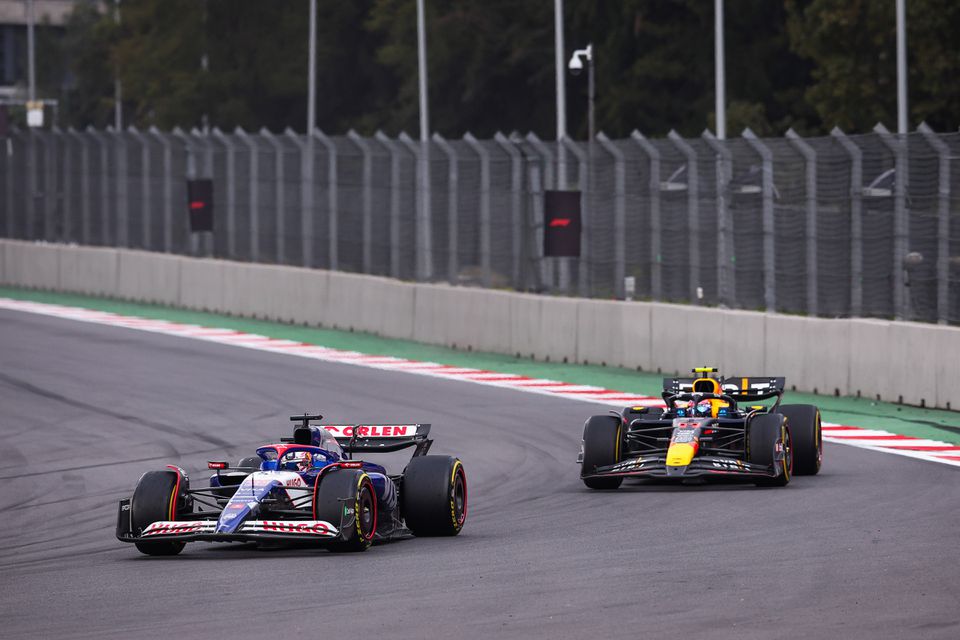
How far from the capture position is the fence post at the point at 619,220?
1072 inches

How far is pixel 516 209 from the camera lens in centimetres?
2950

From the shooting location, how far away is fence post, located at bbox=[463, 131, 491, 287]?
30.0m

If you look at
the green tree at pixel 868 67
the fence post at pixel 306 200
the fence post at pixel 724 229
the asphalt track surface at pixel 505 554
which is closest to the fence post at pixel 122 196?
the fence post at pixel 306 200

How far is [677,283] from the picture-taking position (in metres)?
26.2

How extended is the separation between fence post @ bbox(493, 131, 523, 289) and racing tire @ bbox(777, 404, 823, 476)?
1304cm

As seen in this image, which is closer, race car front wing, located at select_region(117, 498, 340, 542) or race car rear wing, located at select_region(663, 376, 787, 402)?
race car front wing, located at select_region(117, 498, 340, 542)

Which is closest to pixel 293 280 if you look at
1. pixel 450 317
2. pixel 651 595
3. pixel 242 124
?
pixel 450 317

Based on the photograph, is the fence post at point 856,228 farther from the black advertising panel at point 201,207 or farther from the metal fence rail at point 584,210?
the black advertising panel at point 201,207

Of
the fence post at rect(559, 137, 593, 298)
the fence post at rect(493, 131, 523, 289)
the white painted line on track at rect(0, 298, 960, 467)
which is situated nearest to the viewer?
the white painted line on track at rect(0, 298, 960, 467)

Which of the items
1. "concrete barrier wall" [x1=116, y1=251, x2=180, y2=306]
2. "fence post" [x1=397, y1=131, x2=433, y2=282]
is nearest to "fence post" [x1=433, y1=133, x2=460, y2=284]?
"fence post" [x1=397, y1=131, x2=433, y2=282]

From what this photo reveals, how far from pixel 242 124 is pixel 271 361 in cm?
5825

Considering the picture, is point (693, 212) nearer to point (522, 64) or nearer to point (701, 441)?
point (701, 441)

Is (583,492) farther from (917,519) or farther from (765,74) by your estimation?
(765,74)

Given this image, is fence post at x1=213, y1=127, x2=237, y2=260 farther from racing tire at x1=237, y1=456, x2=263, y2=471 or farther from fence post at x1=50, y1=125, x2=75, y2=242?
racing tire at x1=237, y1=456, x2=263, y2=471
